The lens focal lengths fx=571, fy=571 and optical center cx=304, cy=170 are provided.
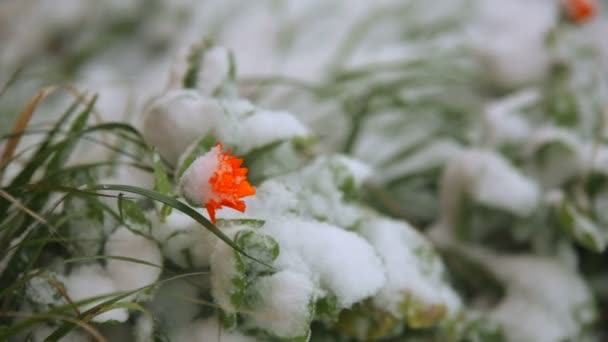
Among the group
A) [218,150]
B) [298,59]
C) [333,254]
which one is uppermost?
[218,150]

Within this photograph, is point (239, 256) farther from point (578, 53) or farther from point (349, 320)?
point (578, 53)

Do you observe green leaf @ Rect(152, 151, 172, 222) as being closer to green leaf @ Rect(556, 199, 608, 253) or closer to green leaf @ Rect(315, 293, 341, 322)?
green leaf @ Rect(315, 293, 341, 322)

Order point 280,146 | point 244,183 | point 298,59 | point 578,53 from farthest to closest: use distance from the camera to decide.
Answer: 1. point 298,59
2. point 578,53
3. point 280,146
4. point 244,183

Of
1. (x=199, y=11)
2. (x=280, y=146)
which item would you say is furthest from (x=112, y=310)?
(x=199, y=11)

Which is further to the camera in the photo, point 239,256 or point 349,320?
point 349,320

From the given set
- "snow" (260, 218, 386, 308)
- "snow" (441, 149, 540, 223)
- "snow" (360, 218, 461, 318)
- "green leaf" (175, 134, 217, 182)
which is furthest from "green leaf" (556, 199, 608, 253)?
"green leaf" (175, 134, 217, 182)

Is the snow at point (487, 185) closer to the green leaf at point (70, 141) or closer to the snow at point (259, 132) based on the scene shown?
the snow at point (259, 132)

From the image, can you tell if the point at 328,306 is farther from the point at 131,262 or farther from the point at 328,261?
the point at 131,262

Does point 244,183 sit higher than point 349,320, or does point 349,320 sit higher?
point 244,183
